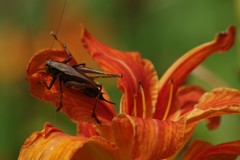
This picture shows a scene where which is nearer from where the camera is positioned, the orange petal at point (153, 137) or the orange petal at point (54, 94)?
the orange petal at point (153, 137)

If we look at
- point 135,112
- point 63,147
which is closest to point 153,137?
point 63,147

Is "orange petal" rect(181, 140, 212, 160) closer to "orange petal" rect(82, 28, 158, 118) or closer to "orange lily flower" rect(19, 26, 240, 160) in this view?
"orange lily flower" rect(19, 26, 240, 160)

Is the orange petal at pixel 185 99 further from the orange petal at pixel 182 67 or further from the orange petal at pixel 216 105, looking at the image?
the orange petal at pixel 216 105

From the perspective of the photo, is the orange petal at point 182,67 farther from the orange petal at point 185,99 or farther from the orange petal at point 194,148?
the orange petal at point 194,148

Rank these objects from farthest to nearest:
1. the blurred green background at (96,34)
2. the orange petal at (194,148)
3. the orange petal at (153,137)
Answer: the blurred green background at (96,34) → the orange petal at (194,148) → the orange petal at (153,137)

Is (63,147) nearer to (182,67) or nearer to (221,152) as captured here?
(221,152)

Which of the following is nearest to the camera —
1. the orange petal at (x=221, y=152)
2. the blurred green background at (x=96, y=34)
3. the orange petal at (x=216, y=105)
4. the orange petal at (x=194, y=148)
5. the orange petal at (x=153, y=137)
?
the orange petal at (x=153, y=137)

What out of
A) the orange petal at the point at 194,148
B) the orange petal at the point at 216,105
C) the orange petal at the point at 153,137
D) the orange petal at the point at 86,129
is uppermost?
the orange petal at the point at 216,105

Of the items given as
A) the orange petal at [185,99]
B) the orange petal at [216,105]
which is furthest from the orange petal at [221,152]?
the orange petal at [185,99]

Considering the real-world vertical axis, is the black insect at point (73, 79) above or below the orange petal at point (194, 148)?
above
